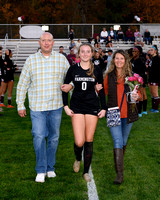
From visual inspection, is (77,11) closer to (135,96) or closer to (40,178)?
(135,96)

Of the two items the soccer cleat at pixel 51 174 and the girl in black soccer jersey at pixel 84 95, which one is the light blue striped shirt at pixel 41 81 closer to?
the girl in black soccer jersey at pixel 84 95

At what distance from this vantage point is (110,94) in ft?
18.0

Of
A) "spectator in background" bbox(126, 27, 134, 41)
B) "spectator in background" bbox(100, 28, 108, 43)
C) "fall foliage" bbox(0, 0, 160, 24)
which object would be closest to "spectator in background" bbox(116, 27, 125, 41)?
"spectator in background" bbox(126, 27, 134, 41)

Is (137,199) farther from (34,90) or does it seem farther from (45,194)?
(34,90)

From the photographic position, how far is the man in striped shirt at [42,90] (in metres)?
5.46

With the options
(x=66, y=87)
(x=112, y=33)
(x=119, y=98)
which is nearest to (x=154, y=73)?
(x=119, y=98)

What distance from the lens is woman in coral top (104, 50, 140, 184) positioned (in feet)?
17.8

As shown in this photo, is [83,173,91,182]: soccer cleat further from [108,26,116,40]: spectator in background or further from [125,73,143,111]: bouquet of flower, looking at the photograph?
[108,26,116,40]: spectator in background

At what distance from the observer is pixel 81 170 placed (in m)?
6.20

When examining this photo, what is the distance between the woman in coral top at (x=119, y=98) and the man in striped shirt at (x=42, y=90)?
714 millimetres

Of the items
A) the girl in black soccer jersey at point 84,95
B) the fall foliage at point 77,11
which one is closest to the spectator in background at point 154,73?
the girl in black soccer jersey at point 84,95

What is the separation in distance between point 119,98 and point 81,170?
1444mm

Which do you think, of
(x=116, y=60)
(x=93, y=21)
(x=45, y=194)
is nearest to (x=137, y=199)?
(x=45, y=194)

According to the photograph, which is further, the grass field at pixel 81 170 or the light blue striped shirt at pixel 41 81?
the light blue striped shirt at pixel 41 81
